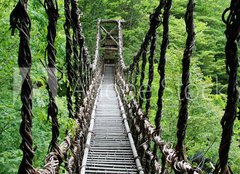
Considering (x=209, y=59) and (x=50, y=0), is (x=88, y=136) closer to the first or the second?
(x=50, y=0)

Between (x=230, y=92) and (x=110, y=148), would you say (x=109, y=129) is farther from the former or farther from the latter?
(x=230, y=92)

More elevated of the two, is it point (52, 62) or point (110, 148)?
point (52, 62)

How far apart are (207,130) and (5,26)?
4.16 metres

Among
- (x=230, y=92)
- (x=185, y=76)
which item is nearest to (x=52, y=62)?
(x=185, y=76)

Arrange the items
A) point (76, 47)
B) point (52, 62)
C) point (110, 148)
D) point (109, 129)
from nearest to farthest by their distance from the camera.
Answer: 1. point (52, 62)
2. point (76, 47)
3. point (110, 148)
4. point (109, 129)

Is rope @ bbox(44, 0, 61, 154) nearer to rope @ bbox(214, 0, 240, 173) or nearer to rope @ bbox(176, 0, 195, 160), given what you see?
rope @ bbox(176, 0, 195, 160)

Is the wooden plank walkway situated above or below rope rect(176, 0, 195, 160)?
below

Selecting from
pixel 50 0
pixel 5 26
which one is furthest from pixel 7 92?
pixel 50 0

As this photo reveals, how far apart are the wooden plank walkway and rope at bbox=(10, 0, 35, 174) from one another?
211 centimetres

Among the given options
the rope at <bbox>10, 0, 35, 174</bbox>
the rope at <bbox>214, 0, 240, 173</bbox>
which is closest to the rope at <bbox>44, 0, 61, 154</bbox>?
the rope at <bbox>10, 0, 35, 174</bbox>

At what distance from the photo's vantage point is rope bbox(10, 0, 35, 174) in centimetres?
97

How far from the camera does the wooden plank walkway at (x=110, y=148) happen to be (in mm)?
3291

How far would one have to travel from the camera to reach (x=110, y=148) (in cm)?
399

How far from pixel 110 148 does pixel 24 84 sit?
10.2ft
